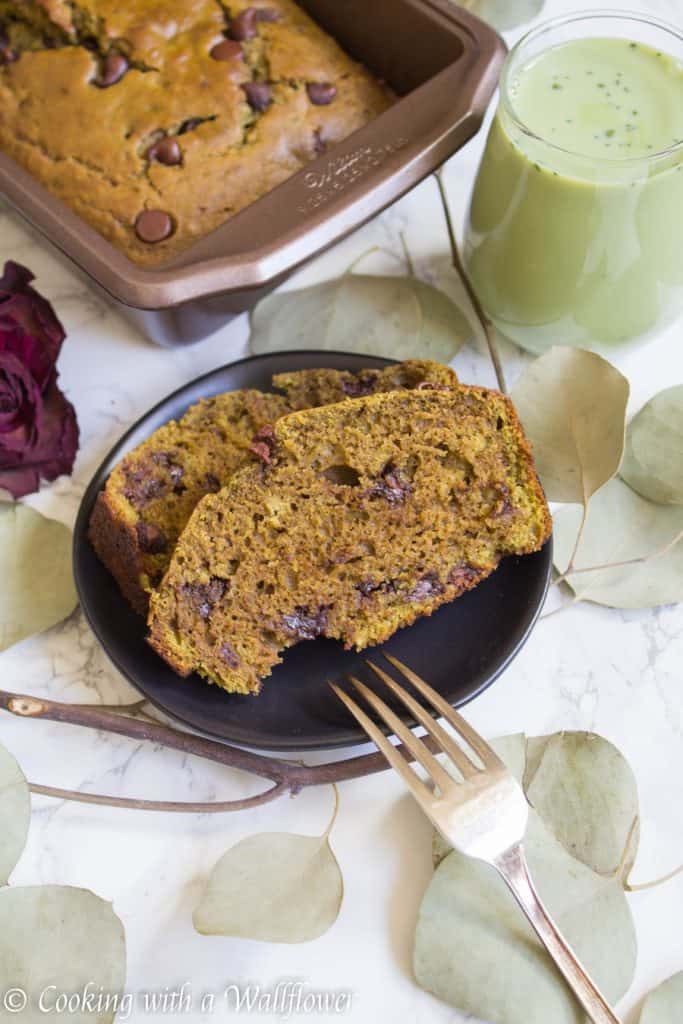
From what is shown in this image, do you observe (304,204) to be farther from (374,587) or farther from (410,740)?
(410,740)

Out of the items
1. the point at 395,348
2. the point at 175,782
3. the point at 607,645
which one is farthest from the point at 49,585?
the point at 607,645

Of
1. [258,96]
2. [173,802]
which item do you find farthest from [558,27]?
[173,802]

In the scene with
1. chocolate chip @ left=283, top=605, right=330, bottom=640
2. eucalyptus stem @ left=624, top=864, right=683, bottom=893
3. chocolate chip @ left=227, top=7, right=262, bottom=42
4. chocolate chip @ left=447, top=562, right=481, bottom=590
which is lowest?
eucalyptus stem @ left=624, top=864, right=683, bottom=893

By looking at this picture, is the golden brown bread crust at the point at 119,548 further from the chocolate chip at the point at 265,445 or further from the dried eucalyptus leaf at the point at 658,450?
the dried eucalyptus leaf at the point at 658,450

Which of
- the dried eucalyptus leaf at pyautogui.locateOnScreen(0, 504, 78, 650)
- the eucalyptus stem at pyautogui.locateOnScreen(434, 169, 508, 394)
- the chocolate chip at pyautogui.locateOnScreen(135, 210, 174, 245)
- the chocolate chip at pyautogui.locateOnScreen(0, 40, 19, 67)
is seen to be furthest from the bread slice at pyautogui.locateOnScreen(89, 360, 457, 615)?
the chocolate chip at pyautogui.locateOnScreen(0, 40, 19, 67)

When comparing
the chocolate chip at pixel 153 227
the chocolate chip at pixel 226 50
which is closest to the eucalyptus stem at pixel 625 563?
the chocolate chip at pixel 153 227

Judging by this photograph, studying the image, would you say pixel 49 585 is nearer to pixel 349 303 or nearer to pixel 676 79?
pixel 349 303

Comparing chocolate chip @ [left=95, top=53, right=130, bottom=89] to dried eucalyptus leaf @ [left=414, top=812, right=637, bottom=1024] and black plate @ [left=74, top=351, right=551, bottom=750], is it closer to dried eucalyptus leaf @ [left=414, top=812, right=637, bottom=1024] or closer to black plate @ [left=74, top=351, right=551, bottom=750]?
black plate @ [left=74, top=351, right=551, bottom=750]
